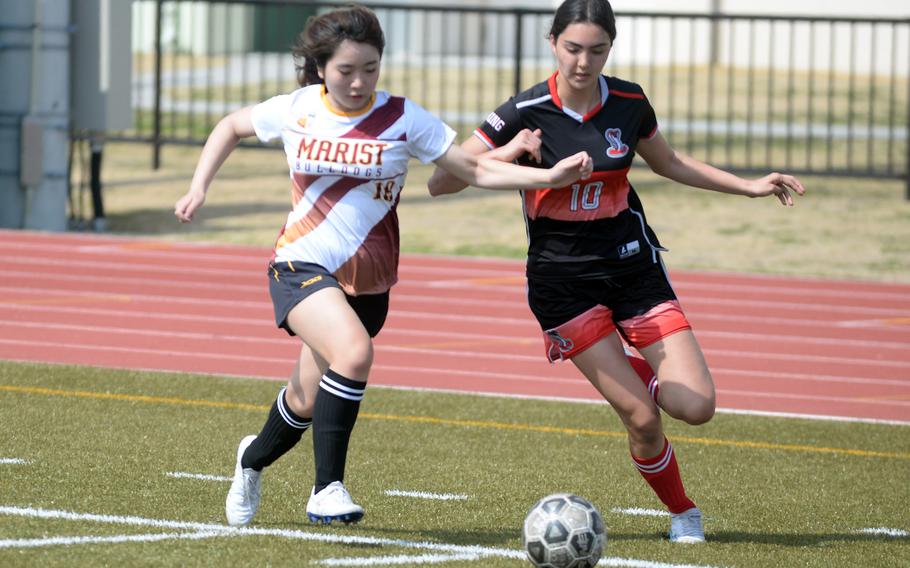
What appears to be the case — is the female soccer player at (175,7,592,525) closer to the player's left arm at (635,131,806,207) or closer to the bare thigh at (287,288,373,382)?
the bare thigh at (287,288,373,382)

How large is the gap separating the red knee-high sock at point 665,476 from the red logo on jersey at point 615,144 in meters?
1.08

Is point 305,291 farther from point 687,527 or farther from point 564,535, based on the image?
point 687,527

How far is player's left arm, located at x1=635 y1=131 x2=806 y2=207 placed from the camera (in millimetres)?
6027

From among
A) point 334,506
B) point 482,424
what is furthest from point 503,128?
point 482,424

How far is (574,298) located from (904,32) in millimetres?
27207

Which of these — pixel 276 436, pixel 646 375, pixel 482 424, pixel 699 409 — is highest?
pixel 646 375

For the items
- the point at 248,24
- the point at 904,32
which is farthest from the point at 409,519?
the point at 248,24

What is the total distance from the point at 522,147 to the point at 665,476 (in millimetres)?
1352

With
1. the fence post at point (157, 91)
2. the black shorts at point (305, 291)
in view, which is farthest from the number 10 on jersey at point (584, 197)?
the fence post at point (157, 91)

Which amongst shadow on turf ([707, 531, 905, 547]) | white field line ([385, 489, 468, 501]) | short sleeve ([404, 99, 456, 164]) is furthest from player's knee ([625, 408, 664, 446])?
short sleeve ([404, 99, 456, 164])

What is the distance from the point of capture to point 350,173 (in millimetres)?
5574

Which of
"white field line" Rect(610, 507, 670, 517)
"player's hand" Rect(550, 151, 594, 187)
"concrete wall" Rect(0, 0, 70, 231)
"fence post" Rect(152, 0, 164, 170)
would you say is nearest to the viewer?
"player's hand" Rect(550, 151, 594, 187)

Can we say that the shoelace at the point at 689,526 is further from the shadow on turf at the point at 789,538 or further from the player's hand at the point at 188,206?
the player's hand at the point at 188,206

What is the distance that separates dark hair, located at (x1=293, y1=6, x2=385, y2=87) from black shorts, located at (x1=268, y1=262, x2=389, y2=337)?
72cm
